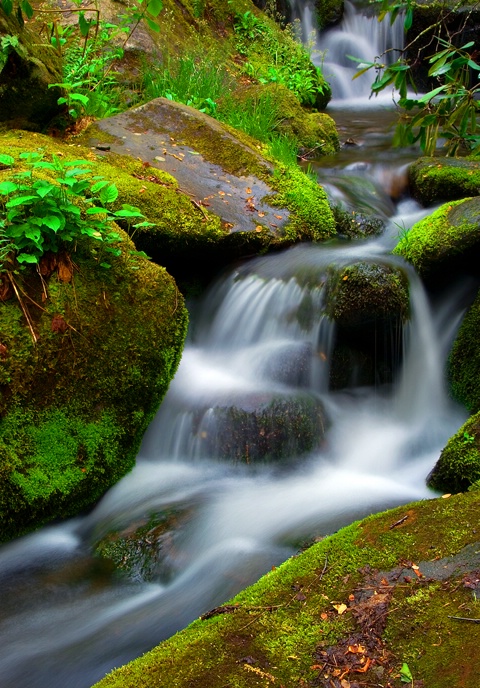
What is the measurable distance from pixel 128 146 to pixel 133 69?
8.26 feet

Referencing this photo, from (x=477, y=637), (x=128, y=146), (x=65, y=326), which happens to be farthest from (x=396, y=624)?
(x=128, y=146)

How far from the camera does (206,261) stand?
5137 mm

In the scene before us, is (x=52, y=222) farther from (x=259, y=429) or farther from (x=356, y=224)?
(x=356, y=224)

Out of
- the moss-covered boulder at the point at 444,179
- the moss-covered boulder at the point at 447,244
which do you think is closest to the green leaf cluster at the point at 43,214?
the moss-covered boulder at the point at 447,244

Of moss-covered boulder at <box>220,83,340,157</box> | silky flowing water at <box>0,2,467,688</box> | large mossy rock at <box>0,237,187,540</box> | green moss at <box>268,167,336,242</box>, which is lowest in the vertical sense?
silky flowing water at <box>0,2,467,688</box>

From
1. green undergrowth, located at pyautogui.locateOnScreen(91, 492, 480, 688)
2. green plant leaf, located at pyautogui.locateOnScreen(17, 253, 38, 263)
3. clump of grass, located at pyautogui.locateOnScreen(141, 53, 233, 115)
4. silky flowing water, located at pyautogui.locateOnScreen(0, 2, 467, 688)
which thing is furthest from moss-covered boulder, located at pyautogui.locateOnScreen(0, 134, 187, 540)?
clump of grass, located at pyautogui.locateOnScreen(141, 53, 233, 115)

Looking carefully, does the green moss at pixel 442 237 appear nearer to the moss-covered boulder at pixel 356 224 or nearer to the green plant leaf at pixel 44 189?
the moss-covered boulder at pixel 356 224

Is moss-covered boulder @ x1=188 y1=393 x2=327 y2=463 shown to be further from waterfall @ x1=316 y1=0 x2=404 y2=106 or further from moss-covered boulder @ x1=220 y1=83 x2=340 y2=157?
waterfall @ x1=316 y1=0 x2=404 y2=106

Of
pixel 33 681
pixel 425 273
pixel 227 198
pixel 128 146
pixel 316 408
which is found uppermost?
pixel 128 146

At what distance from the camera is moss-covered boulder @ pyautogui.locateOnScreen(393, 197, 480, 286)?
14.5ft

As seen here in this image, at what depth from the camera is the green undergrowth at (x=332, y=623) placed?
67.6 inches

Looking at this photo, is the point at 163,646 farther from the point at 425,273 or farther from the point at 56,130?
the point at 56,130

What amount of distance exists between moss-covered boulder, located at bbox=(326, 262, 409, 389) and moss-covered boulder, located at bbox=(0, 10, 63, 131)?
2.95 metres

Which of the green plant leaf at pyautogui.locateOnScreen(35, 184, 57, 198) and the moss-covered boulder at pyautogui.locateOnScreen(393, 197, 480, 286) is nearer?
the green plant leaf at pyautogui.locateOnScreen(35, 184, 57, 198)
